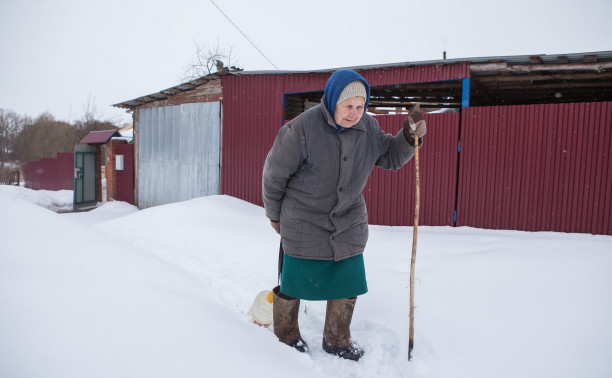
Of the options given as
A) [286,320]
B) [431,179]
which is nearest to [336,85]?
A: [286,320]

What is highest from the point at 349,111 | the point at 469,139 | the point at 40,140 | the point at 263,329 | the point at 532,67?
the point at 532,67

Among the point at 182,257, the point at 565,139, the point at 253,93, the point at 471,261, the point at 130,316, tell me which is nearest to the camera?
the point at 130,316

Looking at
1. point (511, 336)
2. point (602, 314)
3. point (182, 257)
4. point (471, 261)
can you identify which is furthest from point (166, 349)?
point (182, 257)

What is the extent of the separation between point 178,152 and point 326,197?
8446mm

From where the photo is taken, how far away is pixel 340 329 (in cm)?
231

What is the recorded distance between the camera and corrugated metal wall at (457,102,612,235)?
5.07 meters

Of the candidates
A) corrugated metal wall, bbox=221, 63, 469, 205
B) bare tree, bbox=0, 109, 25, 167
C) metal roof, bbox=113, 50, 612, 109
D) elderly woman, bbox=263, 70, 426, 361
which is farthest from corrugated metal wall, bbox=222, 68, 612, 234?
bare tree, bbox=0, 109, 25, 167

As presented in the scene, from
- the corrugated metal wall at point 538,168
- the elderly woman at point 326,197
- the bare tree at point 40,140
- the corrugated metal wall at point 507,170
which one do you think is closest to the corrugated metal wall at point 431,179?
the corrugated metal wall at point 507,170

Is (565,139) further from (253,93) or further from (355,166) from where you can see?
(253,93)

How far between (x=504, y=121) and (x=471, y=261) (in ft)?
10.1

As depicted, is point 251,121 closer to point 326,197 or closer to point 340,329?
point 326,197

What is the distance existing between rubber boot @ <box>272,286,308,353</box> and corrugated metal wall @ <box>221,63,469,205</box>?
5732 millimetres

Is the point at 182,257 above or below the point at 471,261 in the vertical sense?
below

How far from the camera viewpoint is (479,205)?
5754 millimetres
